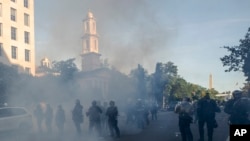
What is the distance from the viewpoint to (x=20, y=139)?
14.7 metres

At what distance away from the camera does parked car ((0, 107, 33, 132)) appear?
50.6 ft

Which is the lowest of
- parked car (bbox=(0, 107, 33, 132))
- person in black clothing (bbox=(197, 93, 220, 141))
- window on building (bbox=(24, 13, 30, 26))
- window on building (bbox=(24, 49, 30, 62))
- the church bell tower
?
parked car (bbox=(0, 107, 33, 132))

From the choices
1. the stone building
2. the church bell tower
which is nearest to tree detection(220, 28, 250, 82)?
Result: the church bell tower

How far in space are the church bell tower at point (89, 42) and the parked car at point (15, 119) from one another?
447 centimetres

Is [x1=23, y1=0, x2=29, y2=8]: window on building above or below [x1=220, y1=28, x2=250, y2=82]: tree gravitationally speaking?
above

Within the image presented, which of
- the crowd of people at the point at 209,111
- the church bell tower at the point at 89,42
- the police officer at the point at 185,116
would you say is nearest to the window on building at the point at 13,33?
the church bell tower at the point at 89,42

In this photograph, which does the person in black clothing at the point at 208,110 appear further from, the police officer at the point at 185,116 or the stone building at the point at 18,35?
the stone building at the point at 18,35

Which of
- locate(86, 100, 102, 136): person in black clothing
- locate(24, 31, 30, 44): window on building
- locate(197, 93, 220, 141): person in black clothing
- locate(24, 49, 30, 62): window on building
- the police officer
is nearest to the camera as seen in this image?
the police officer

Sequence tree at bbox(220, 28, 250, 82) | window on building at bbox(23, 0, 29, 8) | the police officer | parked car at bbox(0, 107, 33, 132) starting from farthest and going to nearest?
window on building at bbox(23, 0, 29, 8)
tree at bbox(220, 28, 250, 82)
parked car at bbox(0, 107, 33, 132)
the police officer

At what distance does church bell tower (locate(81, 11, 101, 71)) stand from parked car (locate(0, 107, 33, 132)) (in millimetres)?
4474

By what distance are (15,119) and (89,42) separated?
588 cm

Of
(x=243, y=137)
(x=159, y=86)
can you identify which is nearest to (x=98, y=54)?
(x=159, y=86)

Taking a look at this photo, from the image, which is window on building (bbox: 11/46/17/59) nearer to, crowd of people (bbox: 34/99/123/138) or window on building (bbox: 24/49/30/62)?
window on building (bbox: 24/49/30/62)

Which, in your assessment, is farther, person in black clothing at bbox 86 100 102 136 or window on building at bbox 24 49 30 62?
window on building at bbox 24 49 30 62
